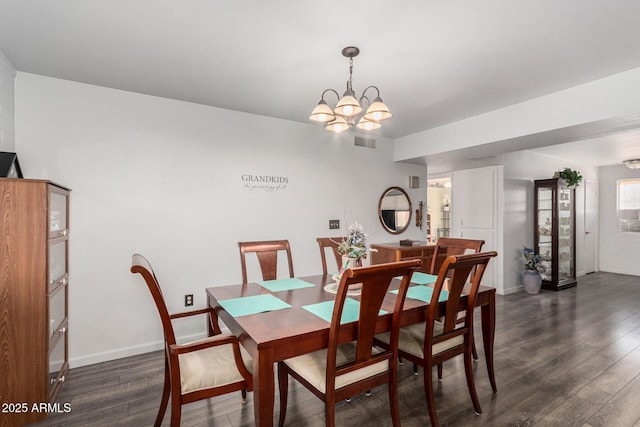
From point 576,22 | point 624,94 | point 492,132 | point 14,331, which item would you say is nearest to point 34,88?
point 14,331

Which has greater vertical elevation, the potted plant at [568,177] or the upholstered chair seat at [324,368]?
the potted plant at [568,177]

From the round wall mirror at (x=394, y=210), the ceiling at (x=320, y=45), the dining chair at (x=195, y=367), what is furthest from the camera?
the round wall mirror at (x=394, y=210)

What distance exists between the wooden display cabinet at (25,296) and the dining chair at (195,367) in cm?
88

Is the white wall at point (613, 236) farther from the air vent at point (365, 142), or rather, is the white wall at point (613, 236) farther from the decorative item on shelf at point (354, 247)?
the decorative item on shelf at point (354, 247)

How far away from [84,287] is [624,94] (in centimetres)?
484

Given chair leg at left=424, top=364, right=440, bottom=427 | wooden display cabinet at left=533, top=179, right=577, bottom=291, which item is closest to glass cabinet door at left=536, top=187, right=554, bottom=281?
wooden display cabinet at left=533, top=179, right=577, bottom=291

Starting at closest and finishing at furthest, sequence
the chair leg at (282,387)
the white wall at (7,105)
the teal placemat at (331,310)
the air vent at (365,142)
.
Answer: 1. the teal placemat at (331,310)
2. the chair leg at (282,387)
3. the white wall at (7,105)
4. the air vent at (365,142)

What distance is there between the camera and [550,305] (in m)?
4.69

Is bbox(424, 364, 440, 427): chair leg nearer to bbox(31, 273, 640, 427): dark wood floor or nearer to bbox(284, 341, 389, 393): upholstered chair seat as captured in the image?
bbox(31, 273, 640, 427): dark wood floor

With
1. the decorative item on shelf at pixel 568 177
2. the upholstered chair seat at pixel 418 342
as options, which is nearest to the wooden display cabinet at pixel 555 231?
the decorative item on shelf at pixel 568 177

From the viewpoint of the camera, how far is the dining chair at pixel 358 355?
1.51m

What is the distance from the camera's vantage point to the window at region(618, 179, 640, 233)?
6809mm

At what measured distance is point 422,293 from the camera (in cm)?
225

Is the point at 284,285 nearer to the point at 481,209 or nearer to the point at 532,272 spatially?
the point at 481,209
